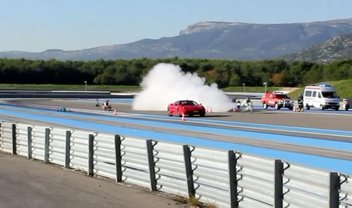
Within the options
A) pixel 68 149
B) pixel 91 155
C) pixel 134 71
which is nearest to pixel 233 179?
pixel 91 155

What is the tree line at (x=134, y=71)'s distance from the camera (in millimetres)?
133750

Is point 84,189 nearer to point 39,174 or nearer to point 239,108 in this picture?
point 39,174

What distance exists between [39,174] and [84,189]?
2.79 meters

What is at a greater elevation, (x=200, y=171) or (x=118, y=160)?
(x=200, y=171)

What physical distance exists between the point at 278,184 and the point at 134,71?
140 m

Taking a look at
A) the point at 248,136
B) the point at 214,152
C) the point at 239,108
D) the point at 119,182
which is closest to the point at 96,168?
the point at 119,182

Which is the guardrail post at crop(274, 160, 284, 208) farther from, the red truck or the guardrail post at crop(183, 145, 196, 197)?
the red truck

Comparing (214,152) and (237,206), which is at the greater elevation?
(214,152)

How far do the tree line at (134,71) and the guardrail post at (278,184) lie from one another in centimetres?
12052

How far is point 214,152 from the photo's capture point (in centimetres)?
1104

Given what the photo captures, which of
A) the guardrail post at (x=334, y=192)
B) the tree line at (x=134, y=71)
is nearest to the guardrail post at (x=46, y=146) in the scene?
the guardrail post at (x=334, y=192)

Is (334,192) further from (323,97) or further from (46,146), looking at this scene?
(323,97)

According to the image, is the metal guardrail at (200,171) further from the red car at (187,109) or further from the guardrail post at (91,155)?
the red car at (187,109)

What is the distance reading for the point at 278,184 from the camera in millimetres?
9273
